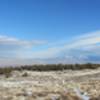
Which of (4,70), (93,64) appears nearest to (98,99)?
(4,70)

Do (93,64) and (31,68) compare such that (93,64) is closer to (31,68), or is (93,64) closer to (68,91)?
(31,68)

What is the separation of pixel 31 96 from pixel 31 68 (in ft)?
94.8

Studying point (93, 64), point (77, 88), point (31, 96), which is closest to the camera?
point (31, 96)

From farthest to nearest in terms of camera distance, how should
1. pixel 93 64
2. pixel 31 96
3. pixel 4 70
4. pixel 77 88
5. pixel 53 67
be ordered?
pixel 93 64
pixel 53 67
pixel 4 70
pixel 77 88
pixel 31 96

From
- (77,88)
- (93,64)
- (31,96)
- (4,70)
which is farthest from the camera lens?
(93,64)

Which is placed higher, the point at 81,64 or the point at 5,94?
the point at 81,64

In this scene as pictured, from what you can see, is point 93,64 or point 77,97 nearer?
point 77,97

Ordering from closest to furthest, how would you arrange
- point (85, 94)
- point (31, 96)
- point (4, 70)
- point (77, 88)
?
point (31, 96) < point (85, 94) < point (77, 88) < point (4, 70)

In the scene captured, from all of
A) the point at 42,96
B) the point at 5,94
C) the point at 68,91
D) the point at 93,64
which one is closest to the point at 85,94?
the point at 68,91

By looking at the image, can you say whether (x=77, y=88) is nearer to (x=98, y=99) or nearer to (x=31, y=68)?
(x=98, y=99)

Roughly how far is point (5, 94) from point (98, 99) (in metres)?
5.43

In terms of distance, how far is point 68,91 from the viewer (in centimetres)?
2212

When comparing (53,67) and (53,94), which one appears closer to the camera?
(53,94)

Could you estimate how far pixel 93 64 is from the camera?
2061 inches
